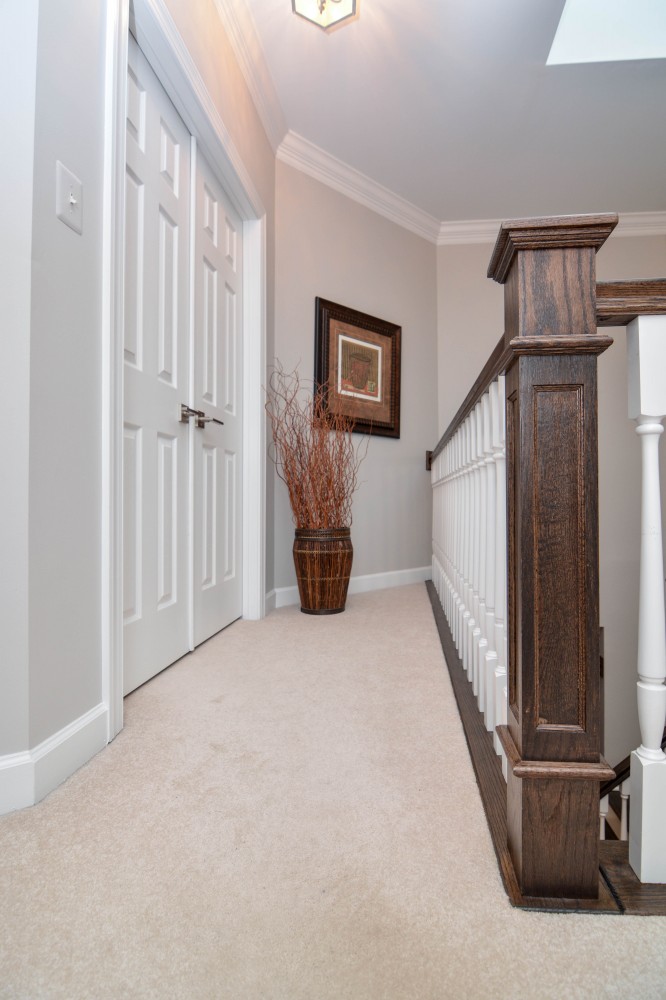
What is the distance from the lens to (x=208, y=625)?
2.24 meters

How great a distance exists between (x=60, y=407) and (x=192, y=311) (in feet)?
3.33

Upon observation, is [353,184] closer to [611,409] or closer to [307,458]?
[307,458]

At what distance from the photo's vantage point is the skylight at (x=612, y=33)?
250 centimetres

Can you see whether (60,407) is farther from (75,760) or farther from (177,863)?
(177,863)

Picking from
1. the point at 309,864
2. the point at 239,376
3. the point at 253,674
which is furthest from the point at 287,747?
the point at 239,376

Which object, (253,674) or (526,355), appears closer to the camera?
(526,355)

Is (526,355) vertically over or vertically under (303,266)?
under

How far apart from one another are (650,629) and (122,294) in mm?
1300

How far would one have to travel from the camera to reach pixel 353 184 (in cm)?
349

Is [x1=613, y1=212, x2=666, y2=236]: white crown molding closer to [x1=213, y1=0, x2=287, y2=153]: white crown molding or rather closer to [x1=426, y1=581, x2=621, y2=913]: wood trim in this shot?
[x1=213, y1=0, x2=287, y2=153]: white crown molding

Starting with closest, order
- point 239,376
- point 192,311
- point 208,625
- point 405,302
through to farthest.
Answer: point 192,311
point 208,625
point 239,376
point 405,302

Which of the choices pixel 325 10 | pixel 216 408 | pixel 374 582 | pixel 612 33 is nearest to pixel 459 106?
pixel 612 33

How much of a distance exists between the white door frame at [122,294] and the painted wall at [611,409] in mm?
1907

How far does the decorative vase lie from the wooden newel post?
193 cm
